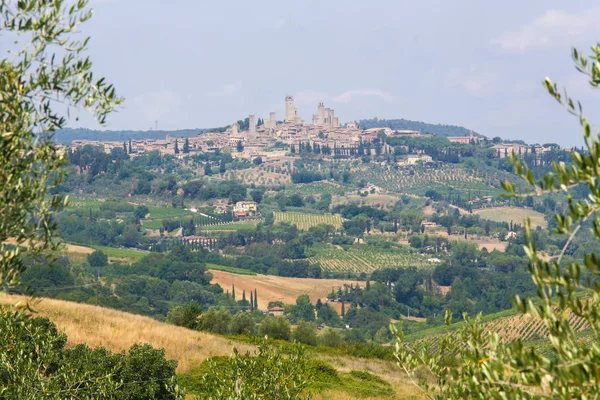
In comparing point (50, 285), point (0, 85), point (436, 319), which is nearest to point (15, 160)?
point (0, 85)

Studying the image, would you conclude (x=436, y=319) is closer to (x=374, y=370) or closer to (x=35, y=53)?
(x=374, y=370)

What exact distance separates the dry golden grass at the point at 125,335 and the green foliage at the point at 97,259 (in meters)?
95.7

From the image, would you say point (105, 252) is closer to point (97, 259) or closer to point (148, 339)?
point (97, 259)

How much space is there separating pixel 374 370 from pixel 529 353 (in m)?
29.7

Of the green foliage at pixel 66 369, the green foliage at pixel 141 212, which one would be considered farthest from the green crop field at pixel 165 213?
the green foliage at pixel 66 369

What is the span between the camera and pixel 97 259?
126 metres

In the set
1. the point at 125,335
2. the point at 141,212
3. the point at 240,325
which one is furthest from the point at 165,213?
the point at 125,335

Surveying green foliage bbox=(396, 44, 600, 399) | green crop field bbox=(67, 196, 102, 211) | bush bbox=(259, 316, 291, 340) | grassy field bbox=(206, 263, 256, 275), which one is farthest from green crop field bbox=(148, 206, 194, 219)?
green foliage bbox=(396, 44, 600, 399)

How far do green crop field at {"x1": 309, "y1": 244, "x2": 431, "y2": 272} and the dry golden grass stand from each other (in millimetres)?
126356

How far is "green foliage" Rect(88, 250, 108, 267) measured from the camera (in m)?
125

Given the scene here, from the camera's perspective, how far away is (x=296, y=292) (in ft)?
441

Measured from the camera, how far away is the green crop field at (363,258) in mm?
159375

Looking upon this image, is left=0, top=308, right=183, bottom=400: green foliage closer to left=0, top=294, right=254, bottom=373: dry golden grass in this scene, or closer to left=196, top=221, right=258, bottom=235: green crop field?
left=0, top=294, right=254, bottom=373: dry golden grass

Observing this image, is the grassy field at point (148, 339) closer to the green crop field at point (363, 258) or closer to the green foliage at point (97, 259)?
the green foliage at point (97, 259)
